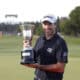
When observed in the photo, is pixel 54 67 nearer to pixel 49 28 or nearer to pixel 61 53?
pixel 61 53

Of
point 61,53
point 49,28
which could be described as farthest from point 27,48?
point 61,53

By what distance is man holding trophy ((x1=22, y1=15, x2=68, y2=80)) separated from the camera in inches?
174

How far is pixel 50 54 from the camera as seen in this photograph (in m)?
4.58

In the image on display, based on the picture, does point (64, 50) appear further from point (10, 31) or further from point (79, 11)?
point (10, 31)

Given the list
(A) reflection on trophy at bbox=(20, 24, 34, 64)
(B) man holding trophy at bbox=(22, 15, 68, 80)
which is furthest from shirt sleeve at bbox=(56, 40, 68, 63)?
(A) reflection on trophy at bbox=(20, 24, 34, 64)

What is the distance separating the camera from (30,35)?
14.1 ft

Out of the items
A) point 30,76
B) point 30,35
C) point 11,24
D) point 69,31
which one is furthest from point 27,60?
point 11,24

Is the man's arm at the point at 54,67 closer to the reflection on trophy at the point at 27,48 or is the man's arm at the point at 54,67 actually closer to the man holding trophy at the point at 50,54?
the man holding trophy at the point at 50,54

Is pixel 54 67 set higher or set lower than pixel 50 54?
lower

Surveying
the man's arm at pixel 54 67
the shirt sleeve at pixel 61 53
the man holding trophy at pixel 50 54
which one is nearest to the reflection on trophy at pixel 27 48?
the man holding trophy at pixel 50 54

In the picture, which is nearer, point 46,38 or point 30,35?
point 30,35

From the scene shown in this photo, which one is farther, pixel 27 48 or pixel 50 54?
pixel 50 54

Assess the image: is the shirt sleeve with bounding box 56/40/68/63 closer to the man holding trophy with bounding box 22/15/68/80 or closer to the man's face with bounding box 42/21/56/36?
the man holding trophy with bounding box 22/15/68/80

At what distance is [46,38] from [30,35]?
13.0 inches
